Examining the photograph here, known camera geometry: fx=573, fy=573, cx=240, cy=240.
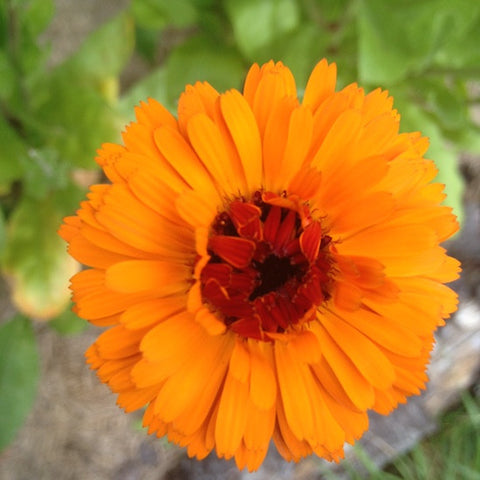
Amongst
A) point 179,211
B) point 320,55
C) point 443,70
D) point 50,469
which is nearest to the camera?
point 179,211

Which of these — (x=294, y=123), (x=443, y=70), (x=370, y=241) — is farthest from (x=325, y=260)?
(x=443, y=70)

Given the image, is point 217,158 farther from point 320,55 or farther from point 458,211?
point 458,211

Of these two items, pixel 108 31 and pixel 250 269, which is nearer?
pixel 250 269

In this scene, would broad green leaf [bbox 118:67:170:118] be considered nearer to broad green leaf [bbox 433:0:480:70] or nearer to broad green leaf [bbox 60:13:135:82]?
broad green leaf [bbox 60:13:135:82]

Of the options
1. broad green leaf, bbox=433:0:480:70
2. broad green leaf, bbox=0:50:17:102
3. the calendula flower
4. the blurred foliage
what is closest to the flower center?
the calendula flower

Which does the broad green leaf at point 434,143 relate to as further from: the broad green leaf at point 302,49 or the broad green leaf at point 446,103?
the broad green leaf at point 302,49

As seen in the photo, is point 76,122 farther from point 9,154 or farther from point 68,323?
point 68,323

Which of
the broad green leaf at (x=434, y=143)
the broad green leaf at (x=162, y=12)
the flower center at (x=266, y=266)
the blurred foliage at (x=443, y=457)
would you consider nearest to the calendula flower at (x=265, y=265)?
the flower center at (x=266, y=266)

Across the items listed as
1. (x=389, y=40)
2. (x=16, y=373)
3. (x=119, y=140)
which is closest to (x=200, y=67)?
(x=119, y=140)
